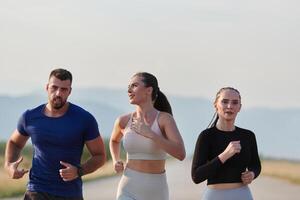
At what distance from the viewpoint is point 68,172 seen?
4844 mm

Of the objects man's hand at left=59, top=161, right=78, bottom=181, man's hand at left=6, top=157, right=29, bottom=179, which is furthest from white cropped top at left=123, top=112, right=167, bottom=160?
man's hand at left=6, top=157, right=29, bottom=179

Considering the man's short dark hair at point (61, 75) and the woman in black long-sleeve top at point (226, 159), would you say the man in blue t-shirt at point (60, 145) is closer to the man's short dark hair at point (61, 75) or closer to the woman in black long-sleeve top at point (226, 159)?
the man's short dark hair at point (61, 75)

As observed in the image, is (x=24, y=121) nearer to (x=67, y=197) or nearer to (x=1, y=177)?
(x=67, y=197)

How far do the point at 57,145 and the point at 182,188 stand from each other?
7.06 metres

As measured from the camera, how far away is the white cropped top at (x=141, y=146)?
4.93m

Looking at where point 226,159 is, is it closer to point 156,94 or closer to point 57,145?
point 156,94

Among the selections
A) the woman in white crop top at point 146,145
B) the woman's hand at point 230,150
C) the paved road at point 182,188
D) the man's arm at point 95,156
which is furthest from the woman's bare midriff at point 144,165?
the paved road at point 182,188

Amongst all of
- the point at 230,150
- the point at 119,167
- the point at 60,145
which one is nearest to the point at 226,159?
the point at 230,150

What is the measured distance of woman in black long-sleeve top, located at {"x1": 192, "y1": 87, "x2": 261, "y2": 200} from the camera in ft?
15.4

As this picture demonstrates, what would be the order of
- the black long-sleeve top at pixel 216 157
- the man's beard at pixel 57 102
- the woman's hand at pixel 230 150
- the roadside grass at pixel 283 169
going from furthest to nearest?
1. the roadside grass at pixel 283 169
2. the man's beard at pixel 57 102
3. the black long-sleeve top at pixel 216 157
4. the woman's hand at pixel 230 150

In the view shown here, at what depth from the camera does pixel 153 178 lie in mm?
4980

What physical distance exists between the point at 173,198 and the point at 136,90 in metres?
6.88

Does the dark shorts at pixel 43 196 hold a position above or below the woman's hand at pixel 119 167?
below

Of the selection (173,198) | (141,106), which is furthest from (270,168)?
(141,106)
